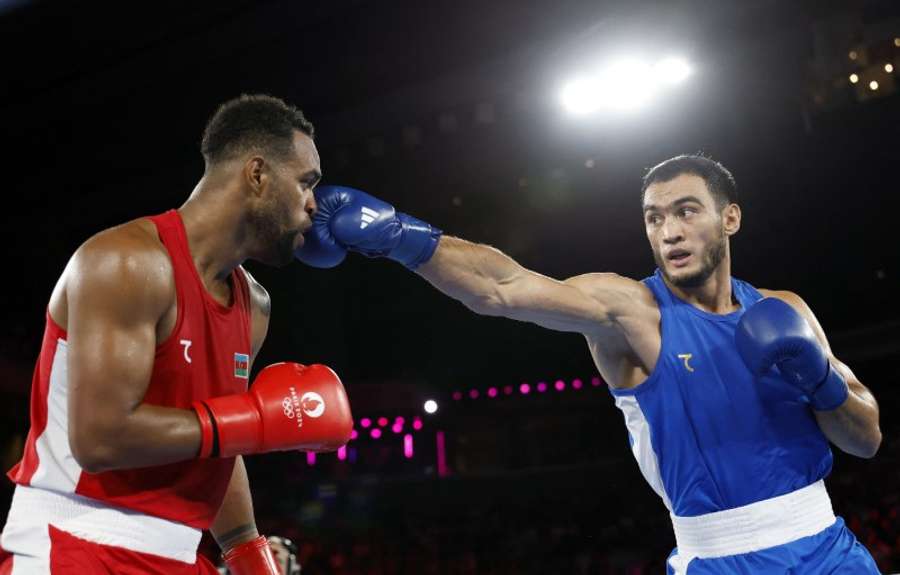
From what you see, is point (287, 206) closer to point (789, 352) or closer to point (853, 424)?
point (789, 352)

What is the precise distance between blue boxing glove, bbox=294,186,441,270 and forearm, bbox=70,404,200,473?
0.77 meters

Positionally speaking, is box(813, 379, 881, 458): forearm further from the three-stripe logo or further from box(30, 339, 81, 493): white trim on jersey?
box(30, 339, 81, 493): white trim on jersey

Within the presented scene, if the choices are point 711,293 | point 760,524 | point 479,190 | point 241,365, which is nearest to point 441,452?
point 479,190

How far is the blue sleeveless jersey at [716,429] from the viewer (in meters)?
2.33

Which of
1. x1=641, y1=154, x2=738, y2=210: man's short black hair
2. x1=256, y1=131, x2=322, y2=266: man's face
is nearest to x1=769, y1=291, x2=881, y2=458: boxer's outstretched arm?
x1=641, y1=154, x2=738, y2=210: man's short black hair

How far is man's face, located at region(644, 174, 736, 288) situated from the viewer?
2.62 meters

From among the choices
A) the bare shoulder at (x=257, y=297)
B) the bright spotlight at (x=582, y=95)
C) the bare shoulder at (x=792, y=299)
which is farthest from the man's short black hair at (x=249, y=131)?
the bright spotlight at (x=582, y=95)

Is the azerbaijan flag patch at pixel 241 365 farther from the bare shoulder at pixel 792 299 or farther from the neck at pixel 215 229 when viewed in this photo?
the bare shoulder at pixel 792 299

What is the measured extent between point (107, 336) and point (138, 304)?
9cm

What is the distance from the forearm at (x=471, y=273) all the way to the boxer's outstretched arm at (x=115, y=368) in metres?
0.87

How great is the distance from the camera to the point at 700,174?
2.72 m

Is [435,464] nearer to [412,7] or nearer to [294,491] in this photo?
[294,491]

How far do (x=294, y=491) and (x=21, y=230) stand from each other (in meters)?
5.12

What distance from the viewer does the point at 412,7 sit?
6207 millimetres
